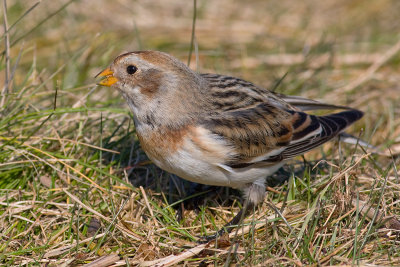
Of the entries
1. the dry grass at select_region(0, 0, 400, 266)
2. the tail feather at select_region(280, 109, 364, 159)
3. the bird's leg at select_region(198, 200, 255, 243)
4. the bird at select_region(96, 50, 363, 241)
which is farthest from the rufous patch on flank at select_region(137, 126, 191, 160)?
the tail feather at select_region(280, 109, 364, 159)

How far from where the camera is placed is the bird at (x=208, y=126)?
137 inches

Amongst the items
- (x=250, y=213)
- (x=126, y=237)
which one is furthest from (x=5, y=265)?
(x=250, y=213)

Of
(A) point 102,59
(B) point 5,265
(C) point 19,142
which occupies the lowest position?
(B) point 5,265

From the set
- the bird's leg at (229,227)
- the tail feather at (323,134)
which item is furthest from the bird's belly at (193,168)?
the tail feather at (323,134)

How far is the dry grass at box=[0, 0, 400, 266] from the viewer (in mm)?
3260

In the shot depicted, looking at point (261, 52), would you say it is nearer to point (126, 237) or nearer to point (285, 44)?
point (285, 44)

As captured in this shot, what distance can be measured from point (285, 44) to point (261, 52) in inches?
14.2

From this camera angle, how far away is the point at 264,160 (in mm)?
3705

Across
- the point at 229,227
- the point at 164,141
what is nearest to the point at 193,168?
the point at 164,141

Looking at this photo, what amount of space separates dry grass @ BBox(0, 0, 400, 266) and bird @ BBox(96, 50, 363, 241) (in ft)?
0.71

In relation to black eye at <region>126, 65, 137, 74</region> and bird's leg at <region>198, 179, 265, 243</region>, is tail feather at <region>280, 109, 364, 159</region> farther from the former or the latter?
black eye at <region>126, 65, 137, 74</region>

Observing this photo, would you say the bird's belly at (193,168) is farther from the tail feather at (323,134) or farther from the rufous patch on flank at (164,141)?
the tail feather at (323,134)

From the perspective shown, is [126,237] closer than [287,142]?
Yes

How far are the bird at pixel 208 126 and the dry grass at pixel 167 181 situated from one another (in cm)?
22
